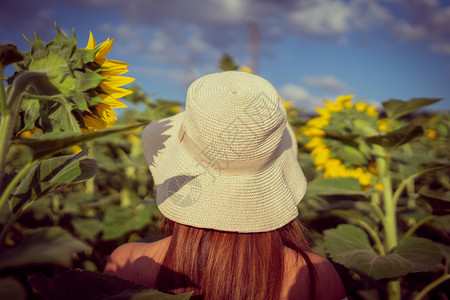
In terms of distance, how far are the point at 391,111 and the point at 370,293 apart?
1.11 m

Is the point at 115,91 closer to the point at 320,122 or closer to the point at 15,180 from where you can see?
the point at 15,180

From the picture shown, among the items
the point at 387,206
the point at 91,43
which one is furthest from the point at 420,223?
the point at 91,43

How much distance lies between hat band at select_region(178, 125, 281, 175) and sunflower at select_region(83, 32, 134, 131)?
32 centimetres

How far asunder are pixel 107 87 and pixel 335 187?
1427 mm

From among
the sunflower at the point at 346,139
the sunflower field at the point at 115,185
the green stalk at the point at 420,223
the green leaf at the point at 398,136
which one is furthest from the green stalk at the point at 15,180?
the green stalk at the point at 420,223

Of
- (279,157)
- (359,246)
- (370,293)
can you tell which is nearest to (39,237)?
(279,157)

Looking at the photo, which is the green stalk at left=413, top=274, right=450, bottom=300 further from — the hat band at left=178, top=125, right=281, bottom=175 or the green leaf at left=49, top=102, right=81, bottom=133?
the green leaf at left=49, top=102, right=81, bottom=133

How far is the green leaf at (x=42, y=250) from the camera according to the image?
67 cm

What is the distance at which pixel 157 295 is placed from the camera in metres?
0.67

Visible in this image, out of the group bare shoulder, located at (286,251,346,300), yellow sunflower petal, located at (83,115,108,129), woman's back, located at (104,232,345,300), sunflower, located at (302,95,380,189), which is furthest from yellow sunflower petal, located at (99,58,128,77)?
sunflower, located at (302,95,380,189)

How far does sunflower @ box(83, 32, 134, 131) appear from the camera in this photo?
852 mm

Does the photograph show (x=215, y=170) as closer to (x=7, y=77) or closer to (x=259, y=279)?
(x=259, y=279)

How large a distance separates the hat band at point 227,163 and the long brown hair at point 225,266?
0.75 ft

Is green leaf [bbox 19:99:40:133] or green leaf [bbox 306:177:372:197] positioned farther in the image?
green leaf [bbox 306:177:372:197]
